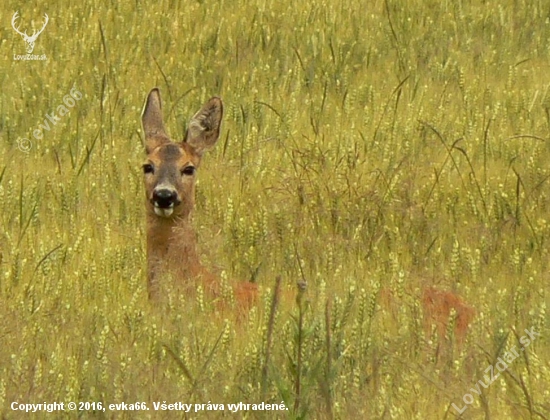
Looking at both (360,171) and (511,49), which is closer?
(360,171)

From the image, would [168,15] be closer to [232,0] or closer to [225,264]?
[232,0]

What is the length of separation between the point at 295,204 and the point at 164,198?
0.86 metres

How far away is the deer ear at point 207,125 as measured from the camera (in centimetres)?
A: 788

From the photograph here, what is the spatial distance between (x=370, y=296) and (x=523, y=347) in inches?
26.1

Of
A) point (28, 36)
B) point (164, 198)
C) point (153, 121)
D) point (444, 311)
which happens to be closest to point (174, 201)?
point (164, 198)

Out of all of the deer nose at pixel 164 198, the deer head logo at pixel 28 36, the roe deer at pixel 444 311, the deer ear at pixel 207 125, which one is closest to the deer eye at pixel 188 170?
the deer nose at pixel 164 198

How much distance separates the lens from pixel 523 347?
5.75 meters

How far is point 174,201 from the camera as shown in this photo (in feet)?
23.8

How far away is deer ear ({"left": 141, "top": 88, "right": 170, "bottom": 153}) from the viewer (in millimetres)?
7848

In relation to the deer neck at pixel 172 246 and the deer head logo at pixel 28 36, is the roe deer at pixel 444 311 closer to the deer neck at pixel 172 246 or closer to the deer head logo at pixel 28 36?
the deer neck at pixel 172 246

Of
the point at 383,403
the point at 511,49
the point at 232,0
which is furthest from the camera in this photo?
the point at 232,0

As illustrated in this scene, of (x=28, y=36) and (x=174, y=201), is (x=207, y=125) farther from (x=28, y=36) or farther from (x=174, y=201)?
(x=28, y=36)

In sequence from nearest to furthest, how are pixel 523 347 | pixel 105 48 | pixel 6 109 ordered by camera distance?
pixel 523 347 → pixel 6 109 → pixel 105 48

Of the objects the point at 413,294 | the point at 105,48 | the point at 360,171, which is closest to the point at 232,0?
the point at 105,48
